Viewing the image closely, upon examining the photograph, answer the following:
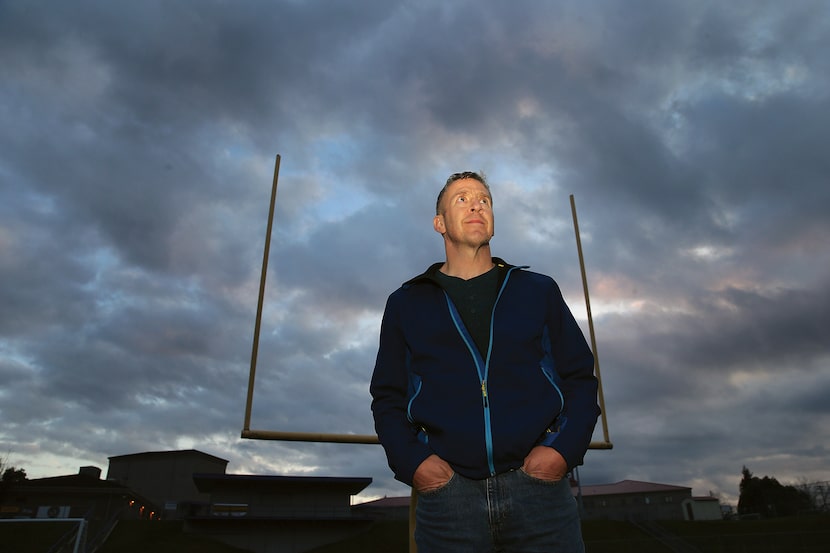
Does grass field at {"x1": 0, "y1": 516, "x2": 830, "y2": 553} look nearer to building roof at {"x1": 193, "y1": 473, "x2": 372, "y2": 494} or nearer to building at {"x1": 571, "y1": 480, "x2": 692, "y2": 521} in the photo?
building roof at {"x1": 193, "y1": 473, "x2": 372, "y2": 494}

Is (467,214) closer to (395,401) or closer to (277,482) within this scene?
(395,401)

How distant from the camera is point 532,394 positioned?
185cm

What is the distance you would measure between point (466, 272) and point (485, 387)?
58 centimetres

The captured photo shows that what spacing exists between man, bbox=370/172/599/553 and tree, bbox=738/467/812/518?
154 ft

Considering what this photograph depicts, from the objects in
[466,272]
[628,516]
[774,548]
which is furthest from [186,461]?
[466,272]

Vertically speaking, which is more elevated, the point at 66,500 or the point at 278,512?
the point at 66,500

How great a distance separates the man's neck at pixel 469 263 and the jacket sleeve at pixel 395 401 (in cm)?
26

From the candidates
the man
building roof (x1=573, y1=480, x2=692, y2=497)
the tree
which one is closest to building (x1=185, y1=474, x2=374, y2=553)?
the man

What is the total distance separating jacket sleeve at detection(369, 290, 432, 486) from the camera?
1.79 m

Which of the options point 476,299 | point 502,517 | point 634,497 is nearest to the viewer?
A: point 502,517

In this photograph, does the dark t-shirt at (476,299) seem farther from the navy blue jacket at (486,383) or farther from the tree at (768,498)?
the tree at (768,498)

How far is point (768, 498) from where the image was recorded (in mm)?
43844

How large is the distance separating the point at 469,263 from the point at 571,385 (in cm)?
64

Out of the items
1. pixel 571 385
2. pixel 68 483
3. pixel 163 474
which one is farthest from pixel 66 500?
pixel 571 385
